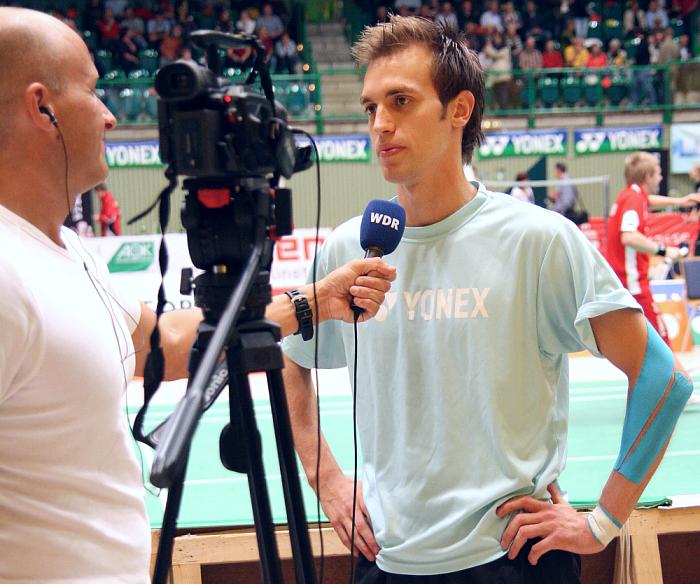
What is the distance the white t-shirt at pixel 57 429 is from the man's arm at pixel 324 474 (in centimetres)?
58

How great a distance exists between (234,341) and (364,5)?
2349 cm

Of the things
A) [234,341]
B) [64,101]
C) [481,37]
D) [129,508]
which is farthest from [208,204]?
[481,37]

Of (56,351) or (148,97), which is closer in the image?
(56,351)

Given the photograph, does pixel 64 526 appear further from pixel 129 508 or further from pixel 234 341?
pixel 234 341

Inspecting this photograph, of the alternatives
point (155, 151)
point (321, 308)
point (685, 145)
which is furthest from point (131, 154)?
point (321, 308)

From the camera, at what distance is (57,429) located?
5.16 ft

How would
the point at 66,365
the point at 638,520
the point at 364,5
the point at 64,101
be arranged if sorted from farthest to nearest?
1. the point at 364,5
2. the point at 638,520
3. the point at 64,101
4. the point at 66,365

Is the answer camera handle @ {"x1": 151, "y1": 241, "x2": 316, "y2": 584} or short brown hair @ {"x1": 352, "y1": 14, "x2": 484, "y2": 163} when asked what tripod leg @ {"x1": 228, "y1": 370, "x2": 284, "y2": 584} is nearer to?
camera handle @ {"x1": 151, "y1": 241, "x2": 316, "y2": 584}

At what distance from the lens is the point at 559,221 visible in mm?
2191

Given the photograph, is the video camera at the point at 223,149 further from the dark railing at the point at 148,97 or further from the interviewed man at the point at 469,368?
the dark railing at the point at 148,97

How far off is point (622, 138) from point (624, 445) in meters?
19.3

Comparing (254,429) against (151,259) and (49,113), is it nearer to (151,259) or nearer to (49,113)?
(49,113)

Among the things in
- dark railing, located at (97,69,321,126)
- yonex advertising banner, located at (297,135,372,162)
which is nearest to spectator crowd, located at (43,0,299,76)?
dark railing, located at (97,69,321,126)

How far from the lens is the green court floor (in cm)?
503
